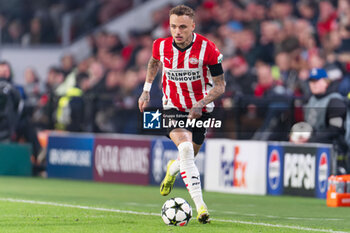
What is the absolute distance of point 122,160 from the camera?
1662 centimetres

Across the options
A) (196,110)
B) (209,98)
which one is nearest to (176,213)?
(196,110)

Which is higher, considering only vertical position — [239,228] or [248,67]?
[248,67]

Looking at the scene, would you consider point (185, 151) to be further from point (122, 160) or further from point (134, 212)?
point (122, 160)

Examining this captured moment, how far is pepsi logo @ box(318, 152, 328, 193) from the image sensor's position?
13.5 m

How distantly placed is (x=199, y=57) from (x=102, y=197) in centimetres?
430

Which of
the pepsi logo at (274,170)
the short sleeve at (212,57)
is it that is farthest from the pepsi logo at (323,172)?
the short sleeve at (212,57)

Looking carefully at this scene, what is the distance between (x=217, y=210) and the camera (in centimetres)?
1080

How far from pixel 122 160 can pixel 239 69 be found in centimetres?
291

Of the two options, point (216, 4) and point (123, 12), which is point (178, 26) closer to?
point (216, 4)

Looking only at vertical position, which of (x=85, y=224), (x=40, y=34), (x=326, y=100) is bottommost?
(x=85, y=224)

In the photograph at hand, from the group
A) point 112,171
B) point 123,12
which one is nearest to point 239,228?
point 112,171

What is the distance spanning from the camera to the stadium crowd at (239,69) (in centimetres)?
1572

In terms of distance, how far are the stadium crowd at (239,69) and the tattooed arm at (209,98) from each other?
5.20 metres

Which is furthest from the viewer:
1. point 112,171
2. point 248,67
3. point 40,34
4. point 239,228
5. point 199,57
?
point 40,34
